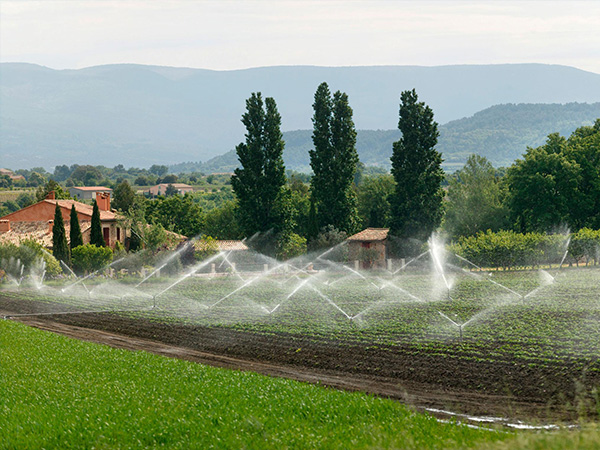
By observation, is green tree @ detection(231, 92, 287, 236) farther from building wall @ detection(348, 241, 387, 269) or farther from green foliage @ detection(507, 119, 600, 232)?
green foliage @ detection(507, 119, 600, 232)

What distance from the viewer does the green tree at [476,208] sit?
303ft

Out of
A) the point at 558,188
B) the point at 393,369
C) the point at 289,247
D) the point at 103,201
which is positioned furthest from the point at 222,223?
the point at 393,369

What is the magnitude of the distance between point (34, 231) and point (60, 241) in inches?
454

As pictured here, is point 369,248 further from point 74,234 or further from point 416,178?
point 74,234

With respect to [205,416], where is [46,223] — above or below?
below

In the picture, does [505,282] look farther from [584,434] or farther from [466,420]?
[584,434]

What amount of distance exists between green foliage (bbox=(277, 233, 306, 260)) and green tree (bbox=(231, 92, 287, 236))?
1.08 metres

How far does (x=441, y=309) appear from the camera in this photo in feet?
121

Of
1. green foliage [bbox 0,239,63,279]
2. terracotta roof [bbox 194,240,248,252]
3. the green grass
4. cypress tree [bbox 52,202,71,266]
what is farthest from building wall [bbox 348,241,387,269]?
the green grass

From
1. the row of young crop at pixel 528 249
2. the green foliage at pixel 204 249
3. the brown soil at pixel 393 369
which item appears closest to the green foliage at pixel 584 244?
A: the row of young crop at pixel 528 249

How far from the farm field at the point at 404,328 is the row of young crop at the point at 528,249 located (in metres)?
7.49

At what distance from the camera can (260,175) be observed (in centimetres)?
7494

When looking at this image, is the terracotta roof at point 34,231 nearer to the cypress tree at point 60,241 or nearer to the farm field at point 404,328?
the cypress tree at point 60,241

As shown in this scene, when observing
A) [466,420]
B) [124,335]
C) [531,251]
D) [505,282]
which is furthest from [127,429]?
[531,251]
